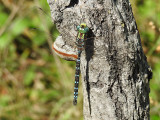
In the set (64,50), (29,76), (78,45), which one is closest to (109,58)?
(78,45)

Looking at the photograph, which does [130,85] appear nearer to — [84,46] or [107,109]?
[107,109]

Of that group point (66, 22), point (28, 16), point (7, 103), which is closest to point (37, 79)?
point (7, 103)

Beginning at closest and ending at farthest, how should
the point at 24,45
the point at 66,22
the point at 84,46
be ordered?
the point at 66,22 < the point at 84,46 < the point at 24,45

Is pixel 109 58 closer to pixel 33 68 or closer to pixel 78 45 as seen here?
pixel 78 45

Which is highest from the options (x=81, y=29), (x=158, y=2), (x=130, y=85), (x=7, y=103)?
(x=158, y=2)

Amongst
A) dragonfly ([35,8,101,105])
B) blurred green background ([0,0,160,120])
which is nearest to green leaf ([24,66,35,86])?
blurred green background ([0,0,160,120])

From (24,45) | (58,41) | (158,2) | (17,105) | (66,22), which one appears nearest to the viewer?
(66,22)

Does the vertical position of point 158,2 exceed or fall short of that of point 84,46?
it exceeds it

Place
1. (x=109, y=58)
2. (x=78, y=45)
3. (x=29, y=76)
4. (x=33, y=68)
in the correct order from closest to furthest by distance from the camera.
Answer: (x=109, y=58) < (x=78, y=45) < (x=29, y=76) < (x=33, y=68)
